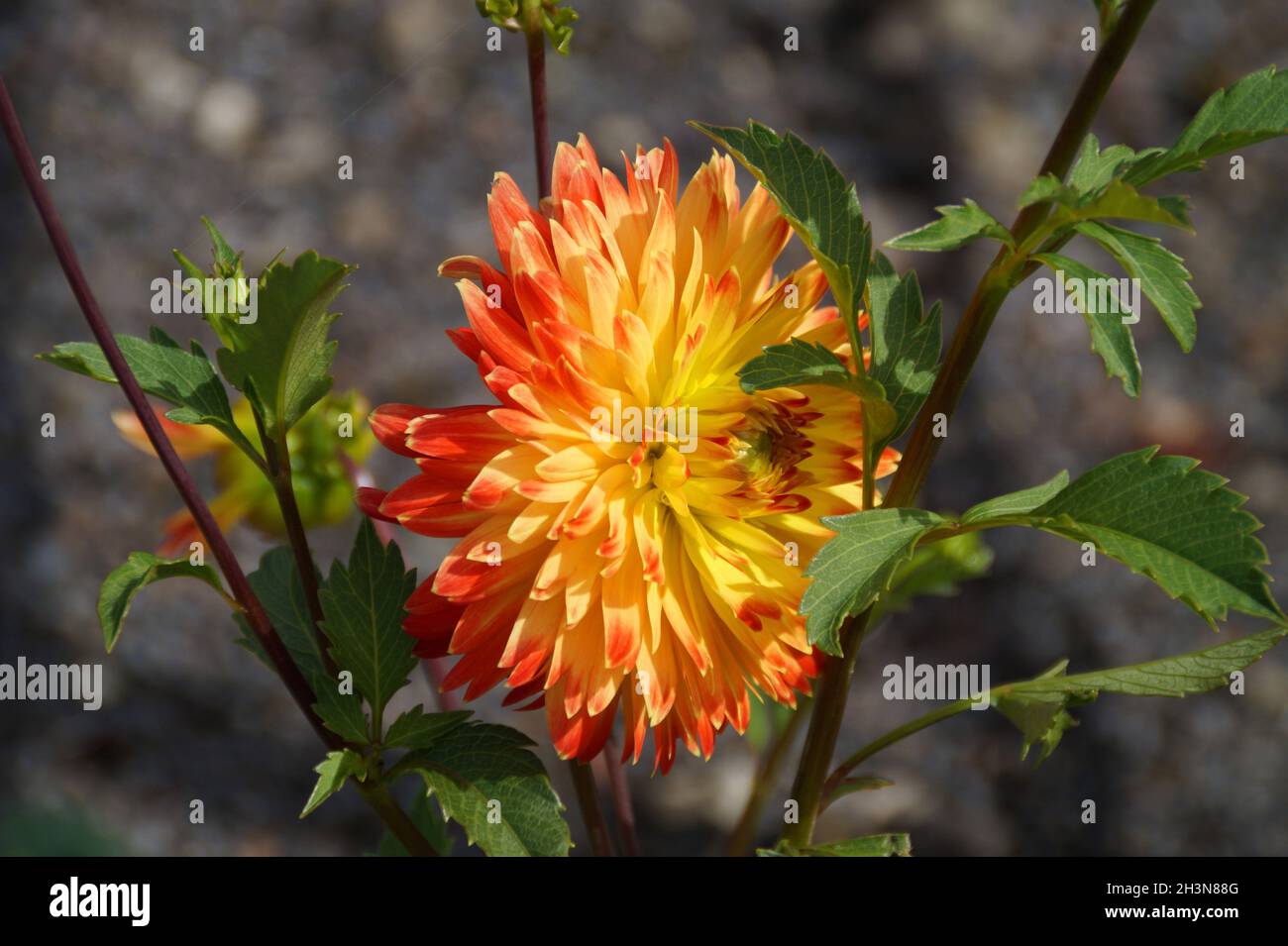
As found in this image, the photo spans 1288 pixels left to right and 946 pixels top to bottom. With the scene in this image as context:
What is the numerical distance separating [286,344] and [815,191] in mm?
180

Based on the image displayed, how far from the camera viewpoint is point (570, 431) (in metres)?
0.41

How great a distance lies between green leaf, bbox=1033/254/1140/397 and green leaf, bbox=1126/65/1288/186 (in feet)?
0.12

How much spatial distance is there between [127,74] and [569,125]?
0.46 m

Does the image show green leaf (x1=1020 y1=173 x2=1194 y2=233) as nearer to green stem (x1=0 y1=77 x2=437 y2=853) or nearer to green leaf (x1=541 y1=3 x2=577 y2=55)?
green leaf (x1=541 y1=3 x2=577 y2=55)

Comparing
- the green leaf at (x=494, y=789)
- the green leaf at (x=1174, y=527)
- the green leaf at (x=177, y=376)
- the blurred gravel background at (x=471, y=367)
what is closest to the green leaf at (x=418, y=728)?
the green leaf at (x=494, y=789)

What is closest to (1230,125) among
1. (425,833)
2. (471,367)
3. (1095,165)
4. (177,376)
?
(1095,165)

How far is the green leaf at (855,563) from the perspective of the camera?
36cm

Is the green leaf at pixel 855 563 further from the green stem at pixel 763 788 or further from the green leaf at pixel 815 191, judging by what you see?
the green stem at pixel 763 788

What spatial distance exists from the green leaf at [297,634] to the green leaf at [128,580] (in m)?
Result: 0.03

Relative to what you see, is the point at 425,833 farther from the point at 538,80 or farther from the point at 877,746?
the point at 538,80

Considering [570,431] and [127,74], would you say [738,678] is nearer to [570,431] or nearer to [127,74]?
[570,431]

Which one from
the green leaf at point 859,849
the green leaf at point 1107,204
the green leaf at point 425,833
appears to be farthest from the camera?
the green leaf at point 425,833

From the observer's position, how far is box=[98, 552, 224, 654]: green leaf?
37 centimetres
